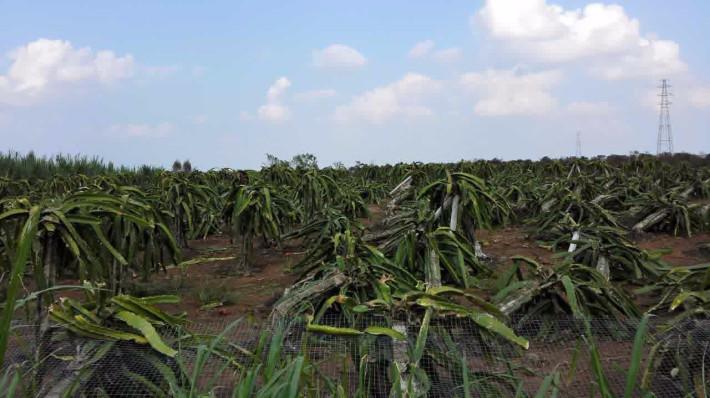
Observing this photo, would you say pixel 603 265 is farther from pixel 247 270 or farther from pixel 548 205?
pixel 548 205

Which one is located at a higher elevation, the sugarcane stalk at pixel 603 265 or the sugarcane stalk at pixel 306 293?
the sugarcane stalk at pixel 306 293

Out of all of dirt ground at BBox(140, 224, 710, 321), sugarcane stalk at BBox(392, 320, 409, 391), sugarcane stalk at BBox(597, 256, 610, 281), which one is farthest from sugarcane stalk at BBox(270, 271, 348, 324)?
sugarcane stalk at BBox(597, 256, 610, 281)

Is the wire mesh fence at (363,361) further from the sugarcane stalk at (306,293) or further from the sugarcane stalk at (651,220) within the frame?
the sugarcane stalk at (651,220)

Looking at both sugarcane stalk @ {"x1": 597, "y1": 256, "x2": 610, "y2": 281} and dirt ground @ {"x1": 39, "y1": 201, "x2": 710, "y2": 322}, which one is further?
dirt ground @ {"x1": 39, "y1": 201, "x2": 710, "y2": 322}

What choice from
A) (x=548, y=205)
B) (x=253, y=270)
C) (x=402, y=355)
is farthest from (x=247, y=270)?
(x=548, y=205)

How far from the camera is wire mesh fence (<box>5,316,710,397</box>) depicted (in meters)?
1.62

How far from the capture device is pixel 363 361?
1.73 meters

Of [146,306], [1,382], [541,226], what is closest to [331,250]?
[146,306]

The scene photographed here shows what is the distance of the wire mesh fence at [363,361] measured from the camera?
1.62 m

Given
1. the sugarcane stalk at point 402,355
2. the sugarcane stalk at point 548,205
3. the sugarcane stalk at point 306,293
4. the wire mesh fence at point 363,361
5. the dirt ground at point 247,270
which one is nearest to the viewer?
the wire mesh fence at point 363,361

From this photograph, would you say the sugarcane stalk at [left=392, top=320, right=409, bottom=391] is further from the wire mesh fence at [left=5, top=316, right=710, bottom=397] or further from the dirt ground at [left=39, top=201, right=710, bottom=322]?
the dirt ground at [left=39, top=201, right=710, bottom=322]

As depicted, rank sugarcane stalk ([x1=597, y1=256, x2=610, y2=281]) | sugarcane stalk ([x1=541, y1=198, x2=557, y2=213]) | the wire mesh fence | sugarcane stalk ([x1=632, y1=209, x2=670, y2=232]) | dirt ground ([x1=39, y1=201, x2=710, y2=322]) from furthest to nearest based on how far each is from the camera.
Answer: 1. sugarcane stalk ([x1=541, y1=198, x2=557, y2=213])
2. sugarcane stalk ([x1=632, y1=209, x2=670, y2=232])
3. dirt ground ([x1=39, y1=201, x2=710, y2=322])
4. sugarcane stalk ([x1=597, y1=256, x2=610, y2=281])
5. the wire mesh fence

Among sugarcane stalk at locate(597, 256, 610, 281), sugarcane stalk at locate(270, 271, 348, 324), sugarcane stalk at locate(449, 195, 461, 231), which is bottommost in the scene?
sugarcane stalk at locate(597, 256, 610, 281)

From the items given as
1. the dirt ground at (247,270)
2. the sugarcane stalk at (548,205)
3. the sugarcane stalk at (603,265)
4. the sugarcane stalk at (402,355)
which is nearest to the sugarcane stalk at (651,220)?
the dirt ground at (247,270)
